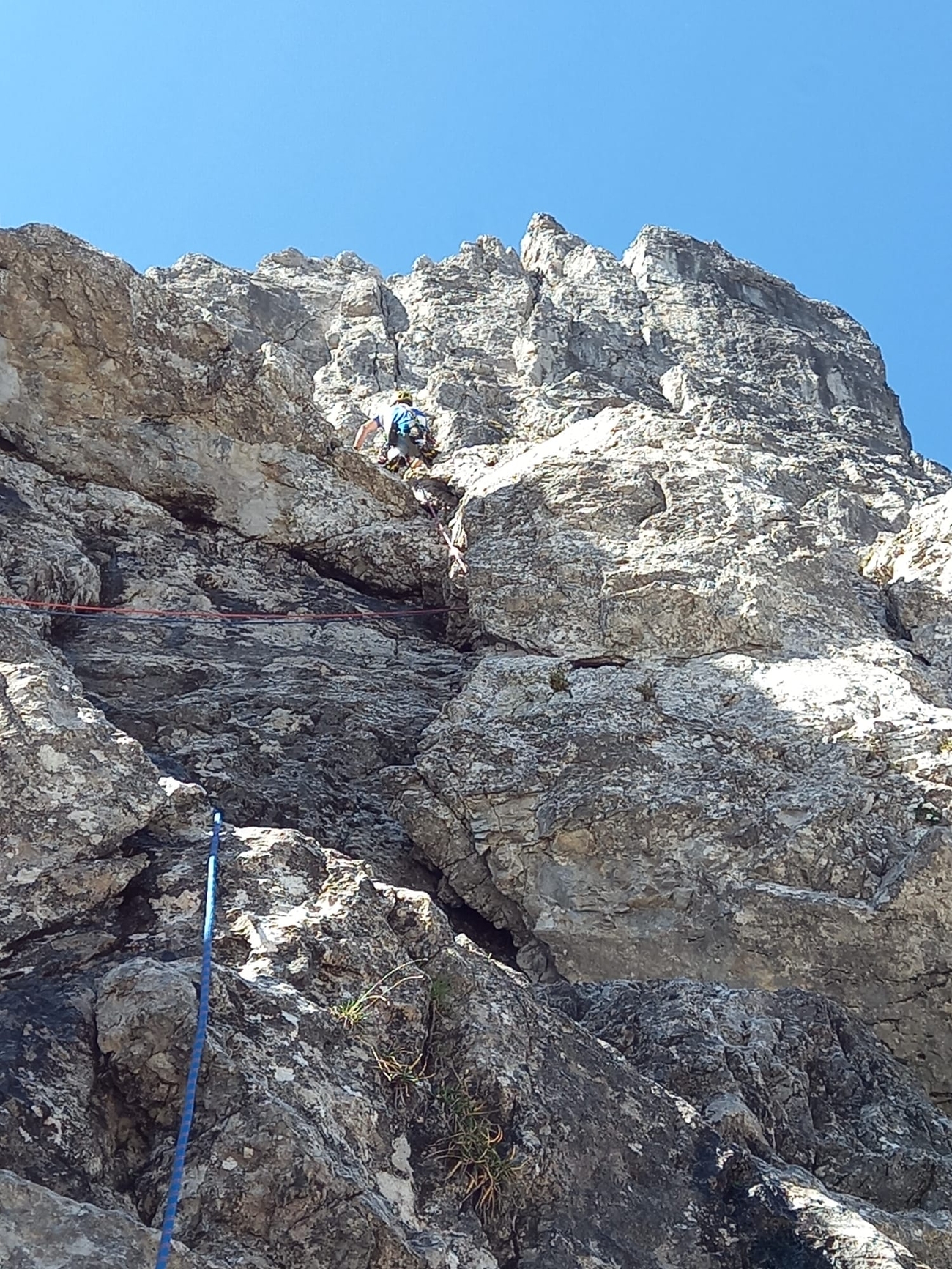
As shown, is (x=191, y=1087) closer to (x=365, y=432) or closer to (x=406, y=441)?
(x=406, y=441)

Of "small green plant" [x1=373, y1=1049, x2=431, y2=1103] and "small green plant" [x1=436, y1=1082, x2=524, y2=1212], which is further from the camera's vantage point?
"small green plant" [x1=373, y1=1049, x2=431, y2=1103]

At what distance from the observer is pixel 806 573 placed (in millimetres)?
12070

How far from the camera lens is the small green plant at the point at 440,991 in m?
5.86

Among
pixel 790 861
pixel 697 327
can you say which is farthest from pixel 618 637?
pixel 697 327

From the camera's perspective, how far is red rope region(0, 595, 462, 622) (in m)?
10.8

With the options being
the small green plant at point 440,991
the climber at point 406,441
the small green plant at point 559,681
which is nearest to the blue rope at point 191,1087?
the small green plant at point 440,991

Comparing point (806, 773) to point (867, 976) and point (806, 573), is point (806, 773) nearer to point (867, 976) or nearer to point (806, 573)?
point (867, 976)

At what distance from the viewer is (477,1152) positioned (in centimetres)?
520

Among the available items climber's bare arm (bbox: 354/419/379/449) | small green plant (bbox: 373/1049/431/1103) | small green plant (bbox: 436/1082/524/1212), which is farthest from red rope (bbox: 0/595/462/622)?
small green plant (bbox: 436/1082/524/1212)

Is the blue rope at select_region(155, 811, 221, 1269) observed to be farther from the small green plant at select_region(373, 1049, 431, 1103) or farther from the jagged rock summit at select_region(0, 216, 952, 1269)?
the small green plant at select_region(373, 1049, 431, 1103)

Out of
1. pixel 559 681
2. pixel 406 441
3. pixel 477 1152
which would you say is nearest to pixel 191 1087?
pixel 477 1152

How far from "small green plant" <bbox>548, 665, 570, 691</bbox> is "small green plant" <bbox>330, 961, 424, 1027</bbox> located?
4875 mm

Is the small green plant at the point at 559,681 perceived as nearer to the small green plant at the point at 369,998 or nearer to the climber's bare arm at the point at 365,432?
the small green plant at the point at 369,998

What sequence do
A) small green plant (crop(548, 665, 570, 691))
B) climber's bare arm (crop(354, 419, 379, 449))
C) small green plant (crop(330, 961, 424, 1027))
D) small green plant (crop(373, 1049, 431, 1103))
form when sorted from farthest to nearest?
climber's bare arm (crop(354, 419, 379, 449)) → small green plant (crop(548, 665, 570, 691)) → small green plant (crop(330, 961, 424, 1027)) → small green plant (crop(373, 1049, 431, 1103))
